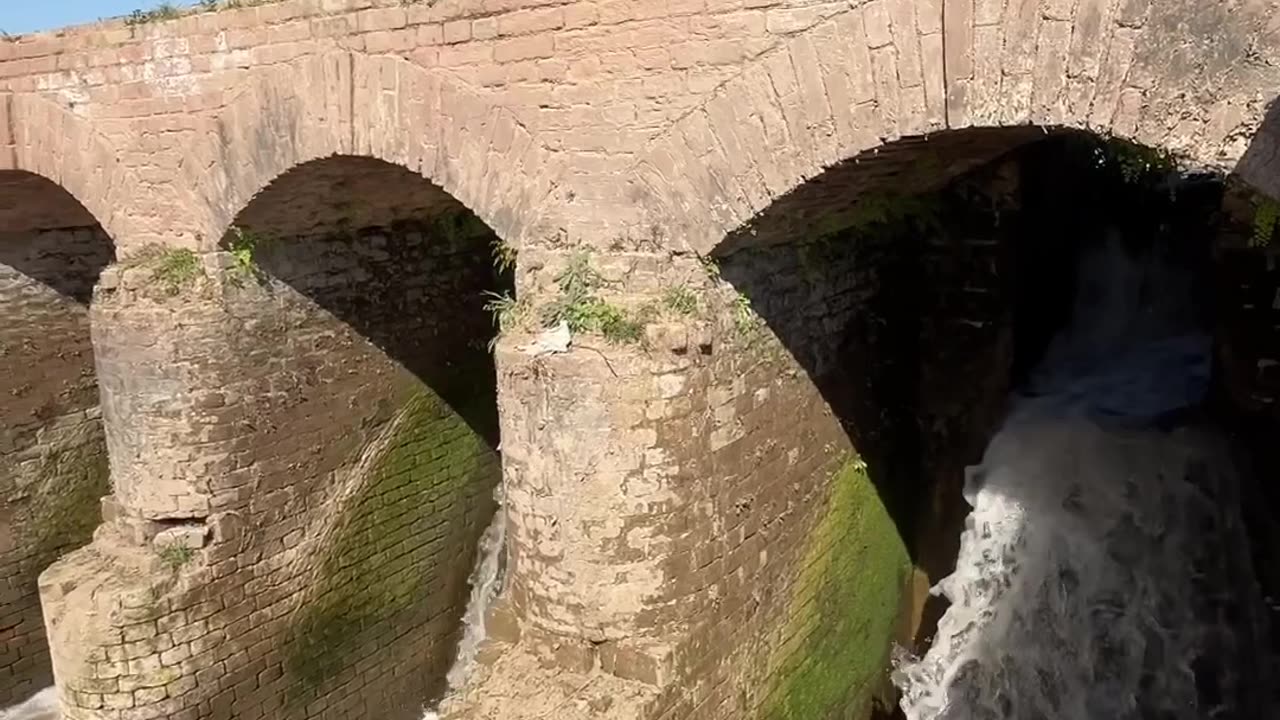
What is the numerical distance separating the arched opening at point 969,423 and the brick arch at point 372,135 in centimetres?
96

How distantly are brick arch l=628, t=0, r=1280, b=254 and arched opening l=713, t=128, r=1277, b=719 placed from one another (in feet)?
0.92

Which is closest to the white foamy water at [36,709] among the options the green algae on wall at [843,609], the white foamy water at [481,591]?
the white foamy water at [481,591]

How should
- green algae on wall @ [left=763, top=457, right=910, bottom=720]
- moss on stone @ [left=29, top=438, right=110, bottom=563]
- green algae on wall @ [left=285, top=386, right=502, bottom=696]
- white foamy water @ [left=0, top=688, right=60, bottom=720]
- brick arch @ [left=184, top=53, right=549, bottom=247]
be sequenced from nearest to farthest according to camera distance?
brick arch @ [left=184, top=53, right=549, bottom=247] → green algae on wall @ [left=763, top=457, right=910, bottom=720] → green algae on wall @ [left=285, top=386, right=502, bottom=696] → white foamy water @ [left=0, top=688, right=60, bottom=720] → moss on stone @ [left=29, top=438, right=110, bottom=563]

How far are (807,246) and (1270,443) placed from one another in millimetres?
2561

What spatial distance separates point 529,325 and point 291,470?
8.18 feet

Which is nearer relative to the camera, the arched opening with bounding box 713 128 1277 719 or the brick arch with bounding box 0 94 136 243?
the arched opening with bounding box 713 128 1277 719

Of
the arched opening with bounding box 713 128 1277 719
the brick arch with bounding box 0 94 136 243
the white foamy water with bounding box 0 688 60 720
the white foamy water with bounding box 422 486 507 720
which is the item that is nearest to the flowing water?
the arched opening with bounding box 713 128 1277 719

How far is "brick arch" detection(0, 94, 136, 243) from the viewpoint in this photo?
19.0 ft

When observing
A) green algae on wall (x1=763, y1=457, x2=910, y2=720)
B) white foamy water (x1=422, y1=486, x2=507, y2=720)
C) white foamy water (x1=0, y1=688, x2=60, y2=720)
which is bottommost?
white foamy water (x1=0, y1=688, x2=60, y2=720)

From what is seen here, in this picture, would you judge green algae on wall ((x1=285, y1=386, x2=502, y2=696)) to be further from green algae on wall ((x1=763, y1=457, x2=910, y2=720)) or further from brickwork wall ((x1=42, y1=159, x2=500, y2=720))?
green algae on wall ((x1=763, y1=457, x2=910, y2=720))

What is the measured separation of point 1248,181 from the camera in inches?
120

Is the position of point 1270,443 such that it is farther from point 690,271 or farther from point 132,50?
point 132,50

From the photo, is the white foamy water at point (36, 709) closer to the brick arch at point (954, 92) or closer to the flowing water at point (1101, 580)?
the flowing water at point (1101, 580)

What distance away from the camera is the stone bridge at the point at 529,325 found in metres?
3.72
